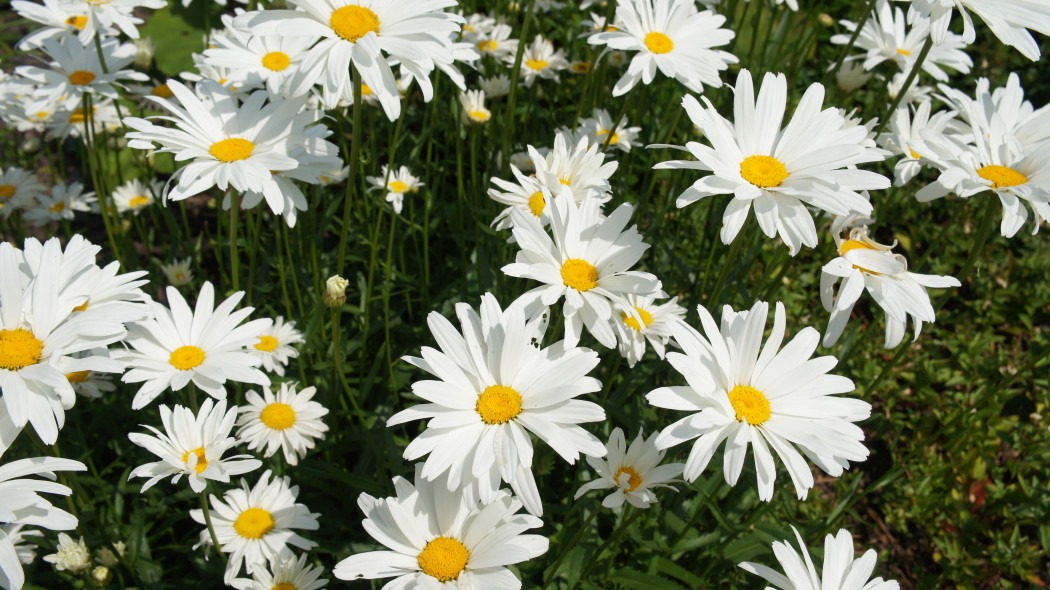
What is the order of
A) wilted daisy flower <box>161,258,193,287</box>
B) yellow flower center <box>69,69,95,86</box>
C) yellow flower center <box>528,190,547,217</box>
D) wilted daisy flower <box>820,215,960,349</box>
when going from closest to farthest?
wilted daisy flower <box>820,215,960,349</box> < yellow flower center <box>528,190,547,217</box> < yellow flower center <box>69,69,95,86</box> < wilted daisy flower <box>161,258,193,287</box>

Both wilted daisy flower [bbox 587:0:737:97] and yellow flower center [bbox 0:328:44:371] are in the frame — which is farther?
wilted daisy flower [bbox 587:0:737:97]

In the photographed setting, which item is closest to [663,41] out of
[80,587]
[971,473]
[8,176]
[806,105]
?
[806,105]

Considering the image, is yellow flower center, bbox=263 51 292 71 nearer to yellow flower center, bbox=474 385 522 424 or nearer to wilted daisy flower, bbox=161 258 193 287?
wilted daisy flower, bbox=161 258 193 287

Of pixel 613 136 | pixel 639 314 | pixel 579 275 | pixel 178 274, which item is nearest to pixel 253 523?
pixel 579 275

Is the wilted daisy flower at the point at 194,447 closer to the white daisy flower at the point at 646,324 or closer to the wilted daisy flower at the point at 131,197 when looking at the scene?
the white daisy flower at the point at 646,324

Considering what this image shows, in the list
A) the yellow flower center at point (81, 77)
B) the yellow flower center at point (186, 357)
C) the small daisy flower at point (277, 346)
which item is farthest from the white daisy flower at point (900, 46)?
the yellow flower center at point (81, 77)

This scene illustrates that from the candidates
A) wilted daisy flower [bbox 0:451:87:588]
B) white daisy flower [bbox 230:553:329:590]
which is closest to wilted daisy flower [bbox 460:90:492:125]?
white daisy flower [bbox 230:553:329:590]

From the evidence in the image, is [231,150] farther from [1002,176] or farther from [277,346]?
[1002,176]
